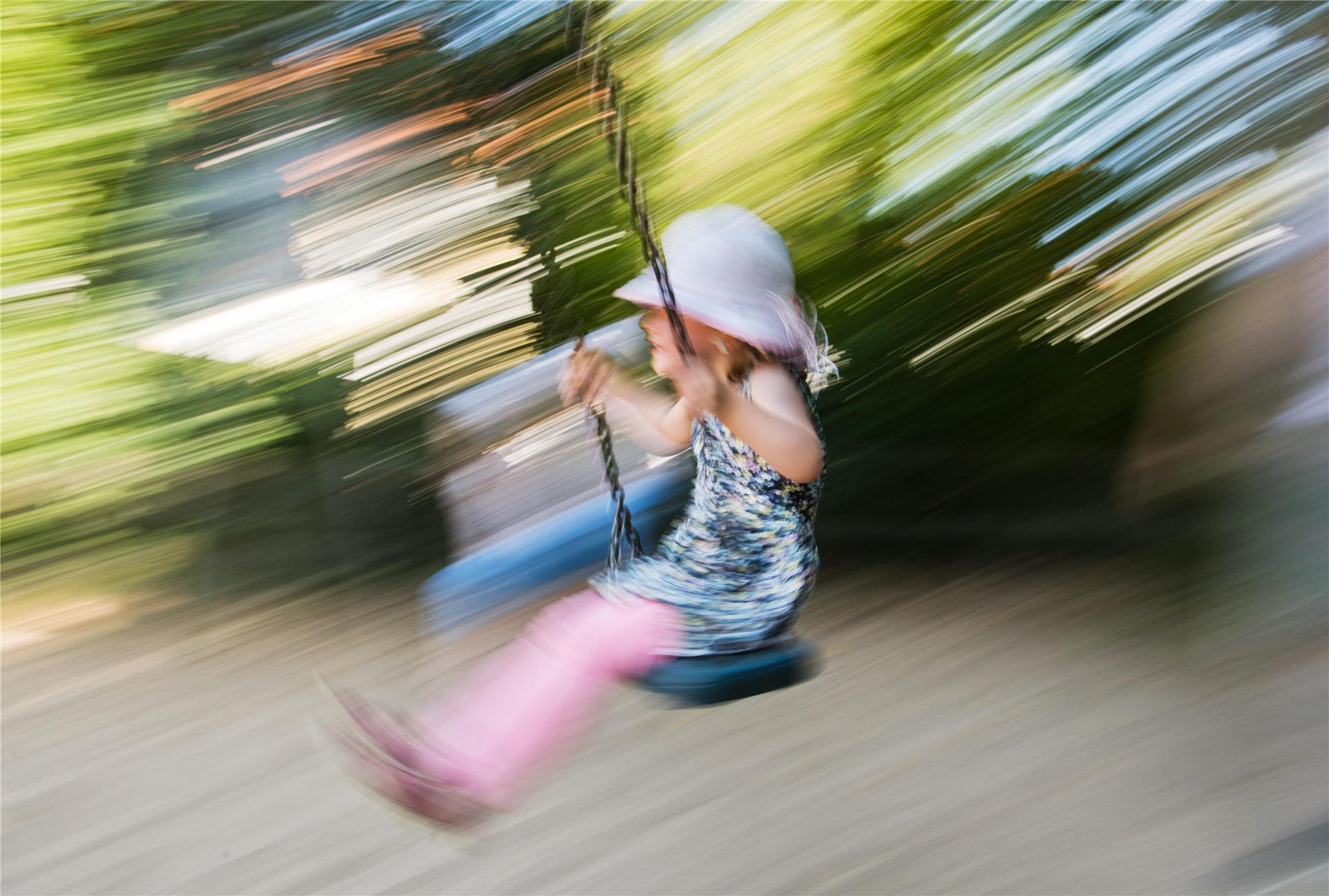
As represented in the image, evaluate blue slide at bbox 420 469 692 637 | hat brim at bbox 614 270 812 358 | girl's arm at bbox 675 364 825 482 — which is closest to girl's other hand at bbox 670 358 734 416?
girl's arm at bbox 675 364 825 482

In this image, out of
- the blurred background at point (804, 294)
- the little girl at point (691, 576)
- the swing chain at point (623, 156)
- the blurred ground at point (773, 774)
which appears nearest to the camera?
the swing chain at point (623, 156)

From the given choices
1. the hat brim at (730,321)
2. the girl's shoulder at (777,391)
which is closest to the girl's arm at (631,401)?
the hat brim at (730,321)

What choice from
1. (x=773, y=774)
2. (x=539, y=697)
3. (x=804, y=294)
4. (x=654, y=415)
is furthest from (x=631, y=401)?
(x=773, y=774)

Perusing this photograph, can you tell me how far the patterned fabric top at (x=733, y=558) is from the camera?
1.12m

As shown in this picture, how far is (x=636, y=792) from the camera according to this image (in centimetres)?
162

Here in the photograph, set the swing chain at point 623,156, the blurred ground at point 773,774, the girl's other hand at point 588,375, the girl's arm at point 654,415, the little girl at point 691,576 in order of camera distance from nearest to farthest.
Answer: the swing chain at point 623,156, the little girl at point 691,576, the girl's other hand at point 588,375, the girl's arm at point 654,415, the blurred ground at point 773,774

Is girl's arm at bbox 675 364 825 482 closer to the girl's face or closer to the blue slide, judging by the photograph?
the girl's face

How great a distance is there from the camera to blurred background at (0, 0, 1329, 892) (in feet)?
5.18

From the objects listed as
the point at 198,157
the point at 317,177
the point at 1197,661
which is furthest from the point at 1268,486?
the point at 198,157

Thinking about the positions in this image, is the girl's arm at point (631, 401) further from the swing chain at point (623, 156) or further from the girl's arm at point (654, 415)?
the swing chain at point (623, 156)

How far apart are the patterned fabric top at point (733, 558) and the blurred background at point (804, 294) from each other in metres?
0.32

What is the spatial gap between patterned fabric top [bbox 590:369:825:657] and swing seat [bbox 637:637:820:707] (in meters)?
0.02

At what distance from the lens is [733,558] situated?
3.94 ft

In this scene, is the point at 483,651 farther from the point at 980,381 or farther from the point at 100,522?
the point at 980,381
